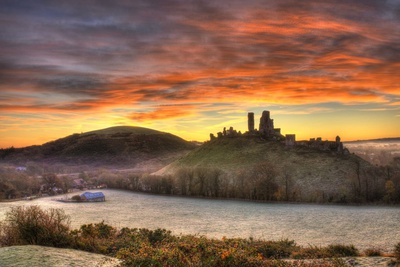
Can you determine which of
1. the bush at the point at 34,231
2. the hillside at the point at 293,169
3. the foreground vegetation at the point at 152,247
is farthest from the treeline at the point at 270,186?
the bush at the point at 34,231

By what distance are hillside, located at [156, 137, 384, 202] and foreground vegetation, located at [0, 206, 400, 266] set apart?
50.6m

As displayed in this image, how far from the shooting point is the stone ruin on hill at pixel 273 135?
350 ft

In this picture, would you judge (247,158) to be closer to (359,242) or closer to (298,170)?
(298,170)

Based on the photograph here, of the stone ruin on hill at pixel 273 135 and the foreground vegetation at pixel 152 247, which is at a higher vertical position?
the stone ruin on hill at pixel 273 135

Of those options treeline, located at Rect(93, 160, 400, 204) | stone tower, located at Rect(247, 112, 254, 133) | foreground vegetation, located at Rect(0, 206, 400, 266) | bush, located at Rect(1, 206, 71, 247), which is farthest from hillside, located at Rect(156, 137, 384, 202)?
bush, located at Rect(1, 206, 71, 247)

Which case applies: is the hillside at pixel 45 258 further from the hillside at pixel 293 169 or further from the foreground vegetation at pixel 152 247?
the hillside at pixel 293 169

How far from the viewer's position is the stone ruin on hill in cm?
10669

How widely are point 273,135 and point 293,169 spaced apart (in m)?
32.9

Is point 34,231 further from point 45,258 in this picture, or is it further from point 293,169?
point 293,169

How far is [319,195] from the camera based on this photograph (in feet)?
264

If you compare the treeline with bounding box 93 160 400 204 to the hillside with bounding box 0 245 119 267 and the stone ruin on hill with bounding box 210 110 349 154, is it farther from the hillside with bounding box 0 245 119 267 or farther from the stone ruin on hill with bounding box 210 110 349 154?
the hillside with bounding box 0 245 119 267

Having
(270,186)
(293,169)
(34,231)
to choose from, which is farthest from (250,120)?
(34,231)

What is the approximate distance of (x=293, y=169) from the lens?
100000 millimetres

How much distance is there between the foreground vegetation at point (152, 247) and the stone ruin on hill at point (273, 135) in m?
78.1
